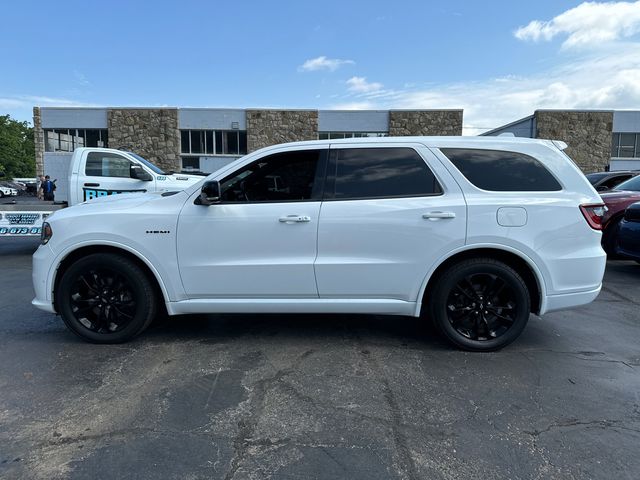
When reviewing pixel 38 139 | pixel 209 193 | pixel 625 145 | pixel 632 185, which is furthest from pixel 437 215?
pixel 38 139

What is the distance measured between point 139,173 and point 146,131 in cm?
2332

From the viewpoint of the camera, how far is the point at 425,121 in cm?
3059

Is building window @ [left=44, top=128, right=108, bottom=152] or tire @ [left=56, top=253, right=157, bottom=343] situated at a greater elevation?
building window @ [left=44, top=128, right=108, bottom=152]

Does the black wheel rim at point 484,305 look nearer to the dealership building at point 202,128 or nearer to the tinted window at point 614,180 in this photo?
the tinted window at point 614,180

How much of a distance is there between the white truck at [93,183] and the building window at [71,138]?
24.3m

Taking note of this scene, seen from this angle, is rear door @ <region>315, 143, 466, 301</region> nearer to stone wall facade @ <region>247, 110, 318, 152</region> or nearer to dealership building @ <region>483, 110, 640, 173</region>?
stone wall facade @ <region>247, 110, 318, 152</region>

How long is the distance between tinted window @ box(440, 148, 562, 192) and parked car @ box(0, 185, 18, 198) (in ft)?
184

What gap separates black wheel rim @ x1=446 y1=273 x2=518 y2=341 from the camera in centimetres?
399

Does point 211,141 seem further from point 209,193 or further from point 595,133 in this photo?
point 209,193

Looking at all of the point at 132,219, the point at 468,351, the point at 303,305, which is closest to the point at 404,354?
the point at 468,351

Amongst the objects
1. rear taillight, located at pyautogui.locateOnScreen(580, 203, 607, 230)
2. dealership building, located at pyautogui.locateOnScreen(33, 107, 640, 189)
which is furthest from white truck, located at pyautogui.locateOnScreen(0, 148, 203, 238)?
dealership building, located at pyautogui.locateOnScreen(33, 107, 640, 189)

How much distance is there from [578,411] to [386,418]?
1.30 meters

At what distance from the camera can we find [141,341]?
4.34m

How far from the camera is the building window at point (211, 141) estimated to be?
3134 centimetres
